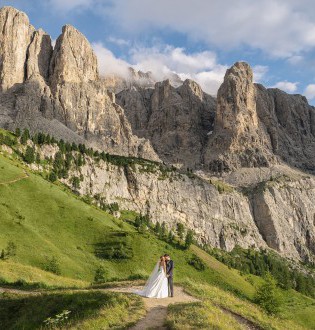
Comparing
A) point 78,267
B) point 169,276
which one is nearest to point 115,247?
point 78,267

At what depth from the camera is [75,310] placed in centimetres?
2673

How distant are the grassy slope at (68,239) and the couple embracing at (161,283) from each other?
37.2 metres

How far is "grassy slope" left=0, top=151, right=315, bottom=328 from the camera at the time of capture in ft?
265

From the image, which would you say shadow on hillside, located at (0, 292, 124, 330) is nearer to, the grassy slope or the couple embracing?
the couple embracing

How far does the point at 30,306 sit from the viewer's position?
3078 cm

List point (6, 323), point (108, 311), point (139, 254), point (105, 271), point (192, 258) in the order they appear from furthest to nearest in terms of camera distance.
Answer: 1. point (192, 258)
2. point (139, 254)
3. point (105, 271)
4. point (6, 323)
5. point (108, 311)

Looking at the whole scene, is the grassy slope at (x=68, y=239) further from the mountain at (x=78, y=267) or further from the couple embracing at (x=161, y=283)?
the couple embracing at (x=161, y=283)

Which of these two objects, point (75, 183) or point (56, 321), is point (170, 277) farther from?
Result: point (75, 183)

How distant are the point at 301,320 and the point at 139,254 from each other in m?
47.5

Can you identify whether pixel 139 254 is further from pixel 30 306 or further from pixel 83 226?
pixel 30 306

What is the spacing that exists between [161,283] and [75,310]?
8.91m

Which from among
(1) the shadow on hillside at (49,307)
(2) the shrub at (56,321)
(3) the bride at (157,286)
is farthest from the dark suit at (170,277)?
(2) the shrub at (56,321)

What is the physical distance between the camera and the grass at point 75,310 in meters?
24.2

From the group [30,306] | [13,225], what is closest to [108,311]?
[30,306]
